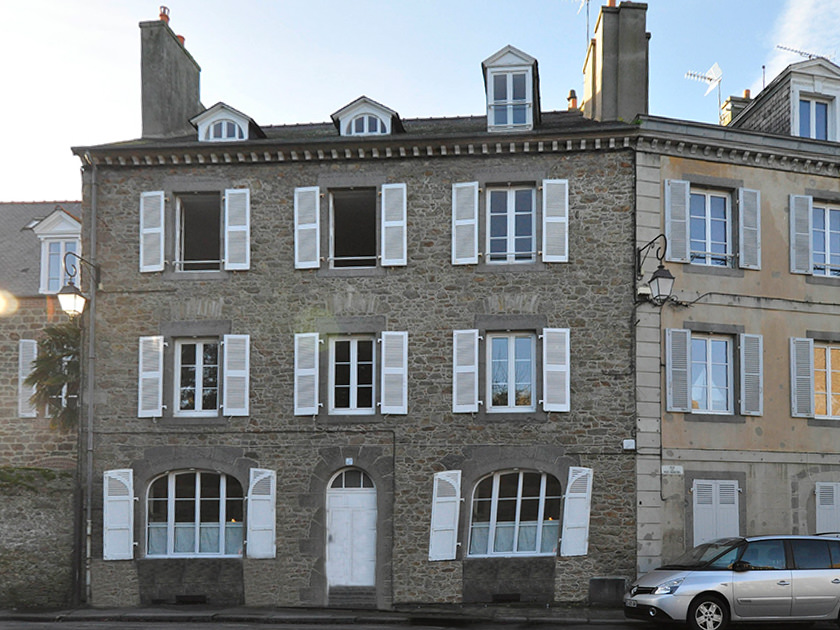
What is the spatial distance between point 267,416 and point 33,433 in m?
8.07

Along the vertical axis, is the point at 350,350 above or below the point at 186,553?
above

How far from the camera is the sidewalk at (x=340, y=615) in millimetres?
15031

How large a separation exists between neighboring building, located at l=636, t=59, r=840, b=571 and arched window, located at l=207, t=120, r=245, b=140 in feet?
24.0

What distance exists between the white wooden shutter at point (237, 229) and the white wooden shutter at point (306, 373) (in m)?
1.75

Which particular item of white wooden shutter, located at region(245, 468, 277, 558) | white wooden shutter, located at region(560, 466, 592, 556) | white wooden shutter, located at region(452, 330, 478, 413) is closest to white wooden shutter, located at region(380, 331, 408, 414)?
white wooden shutter, located at region(452, 330, 478, 413)

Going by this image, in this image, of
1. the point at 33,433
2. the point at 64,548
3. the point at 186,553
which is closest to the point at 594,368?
the point at 186,553

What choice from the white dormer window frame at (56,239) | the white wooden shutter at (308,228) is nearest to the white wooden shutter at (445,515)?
the white wooden shutter at (308,228)

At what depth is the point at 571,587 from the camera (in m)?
16.4

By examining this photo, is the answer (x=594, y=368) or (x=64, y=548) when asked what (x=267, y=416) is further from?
A: (x=594, y=368)

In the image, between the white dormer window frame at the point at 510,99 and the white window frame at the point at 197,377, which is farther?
the white dormer window frame at the point at 510,99

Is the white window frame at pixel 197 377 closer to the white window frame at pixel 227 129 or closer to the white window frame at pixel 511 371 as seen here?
the white window frame at pixel 227 129

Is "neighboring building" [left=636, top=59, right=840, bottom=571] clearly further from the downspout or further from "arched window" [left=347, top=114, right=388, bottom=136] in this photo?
the downspout

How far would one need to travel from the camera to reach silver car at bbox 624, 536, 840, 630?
1297 centimetres

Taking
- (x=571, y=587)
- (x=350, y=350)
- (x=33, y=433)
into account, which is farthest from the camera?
(x=33, y=433)
